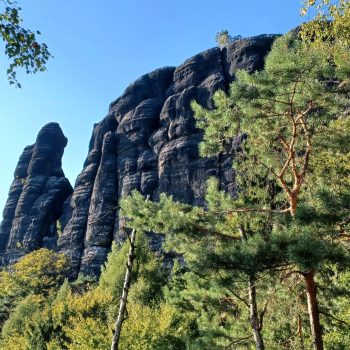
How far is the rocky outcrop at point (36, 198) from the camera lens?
200 feet

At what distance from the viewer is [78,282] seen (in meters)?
46.1

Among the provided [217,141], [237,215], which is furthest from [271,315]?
[217,141]

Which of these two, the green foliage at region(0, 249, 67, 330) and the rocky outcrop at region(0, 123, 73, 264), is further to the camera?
the rocky outcrop at region(0, 123, 73, 264)

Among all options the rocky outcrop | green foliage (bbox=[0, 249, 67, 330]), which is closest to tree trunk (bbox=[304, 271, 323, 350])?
green foliage (bbox=[0, 249, 67, 330])

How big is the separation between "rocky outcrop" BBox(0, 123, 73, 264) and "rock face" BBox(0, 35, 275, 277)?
0.21m

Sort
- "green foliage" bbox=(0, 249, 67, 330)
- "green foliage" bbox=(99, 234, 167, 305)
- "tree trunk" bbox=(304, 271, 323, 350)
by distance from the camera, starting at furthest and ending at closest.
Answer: "green foliage" bbox=(0, 249, 67, 330) < "green foliage" bbox=(99, 234, 167, 305) < "tree trunk" bbox=(304, 271, 323, 350)

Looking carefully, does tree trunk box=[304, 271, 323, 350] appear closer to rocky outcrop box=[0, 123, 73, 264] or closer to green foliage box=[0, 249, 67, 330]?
green foliage box=[0, 249, 67, 330]

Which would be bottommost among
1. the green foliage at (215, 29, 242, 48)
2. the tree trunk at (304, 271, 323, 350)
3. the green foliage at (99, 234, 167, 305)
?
the tree trunk at (304, 271, 323, 350)

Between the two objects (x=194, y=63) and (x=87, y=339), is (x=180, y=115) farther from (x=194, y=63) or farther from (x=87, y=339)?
(x=87, y=339)

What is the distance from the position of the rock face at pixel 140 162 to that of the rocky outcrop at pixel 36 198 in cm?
21

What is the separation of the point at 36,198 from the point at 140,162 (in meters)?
22.9

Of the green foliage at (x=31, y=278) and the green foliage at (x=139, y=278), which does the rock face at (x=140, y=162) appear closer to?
the green foliage at (x=31, y=278)

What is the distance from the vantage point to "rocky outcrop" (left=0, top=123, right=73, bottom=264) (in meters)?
61.0

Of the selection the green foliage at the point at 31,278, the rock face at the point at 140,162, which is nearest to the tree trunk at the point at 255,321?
the rock face at the point at 140,162
